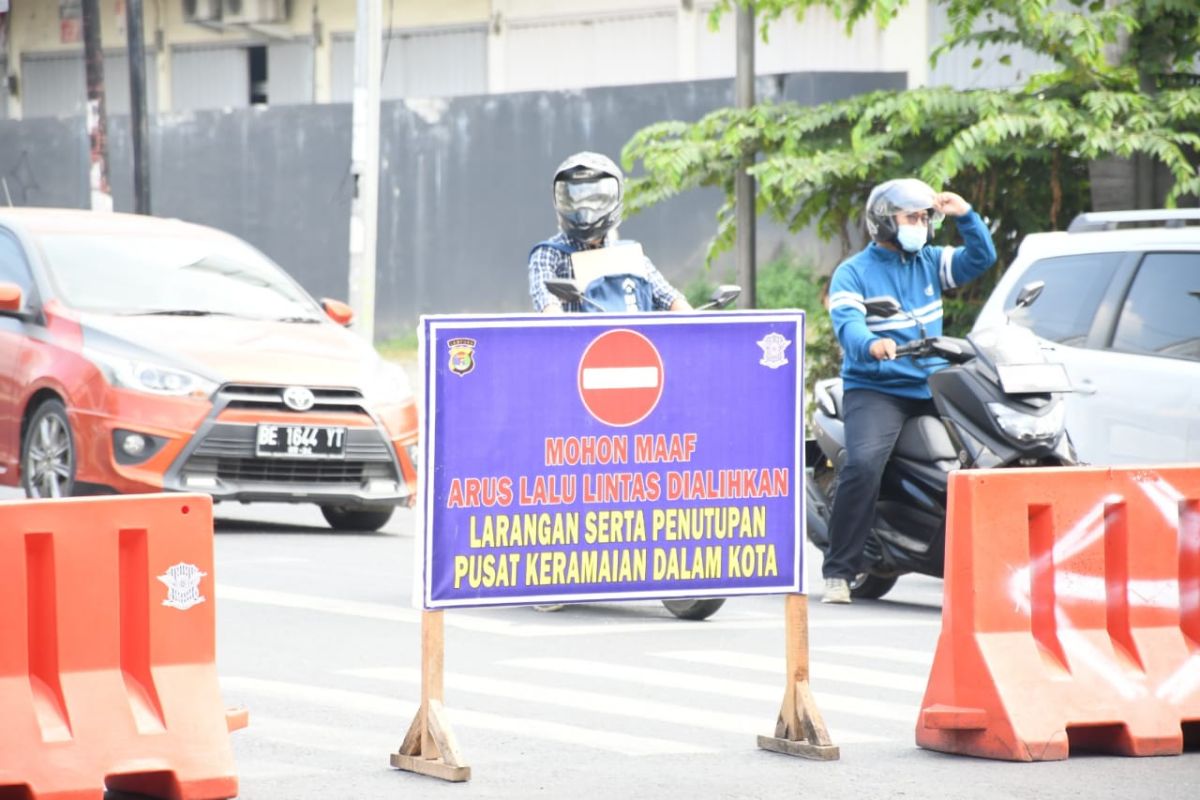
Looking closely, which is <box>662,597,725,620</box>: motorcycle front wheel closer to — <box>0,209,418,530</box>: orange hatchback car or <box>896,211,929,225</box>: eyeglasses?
<box>896,211,929,225</box>: eyeglasses

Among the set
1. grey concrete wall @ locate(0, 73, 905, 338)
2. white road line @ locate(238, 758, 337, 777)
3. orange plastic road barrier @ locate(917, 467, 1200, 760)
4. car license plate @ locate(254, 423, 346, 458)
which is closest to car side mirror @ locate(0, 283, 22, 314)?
car license plate @ locate(254, 423, 346, 458)

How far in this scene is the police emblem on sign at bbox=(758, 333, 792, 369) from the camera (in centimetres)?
689

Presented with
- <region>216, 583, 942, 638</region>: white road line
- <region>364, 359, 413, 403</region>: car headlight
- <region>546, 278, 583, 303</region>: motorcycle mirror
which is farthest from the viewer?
<region>364, 359, 413, 403</region>: car headlight

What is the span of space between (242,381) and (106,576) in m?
6.38

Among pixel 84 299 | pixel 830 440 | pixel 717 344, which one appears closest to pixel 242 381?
pixel 84 299

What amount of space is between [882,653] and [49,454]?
5.66m

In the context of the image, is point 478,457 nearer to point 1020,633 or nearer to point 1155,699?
point 1020,633

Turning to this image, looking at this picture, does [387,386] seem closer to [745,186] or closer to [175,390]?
[175,390]

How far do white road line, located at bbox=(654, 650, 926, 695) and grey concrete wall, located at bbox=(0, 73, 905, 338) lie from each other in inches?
698

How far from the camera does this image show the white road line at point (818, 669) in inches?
315

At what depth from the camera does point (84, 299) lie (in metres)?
12.9

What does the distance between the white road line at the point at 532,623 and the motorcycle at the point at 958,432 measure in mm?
370

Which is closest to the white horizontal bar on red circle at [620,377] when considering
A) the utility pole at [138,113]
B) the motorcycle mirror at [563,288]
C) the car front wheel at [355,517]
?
the motorcycle mirror at [563,288]

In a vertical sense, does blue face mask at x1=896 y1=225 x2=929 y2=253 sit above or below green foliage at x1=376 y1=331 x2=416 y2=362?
above
